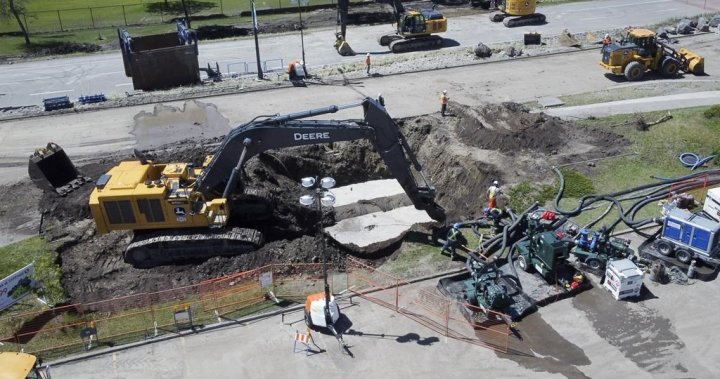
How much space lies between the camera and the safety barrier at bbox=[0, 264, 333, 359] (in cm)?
1833

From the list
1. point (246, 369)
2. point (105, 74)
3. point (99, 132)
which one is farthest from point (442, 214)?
point (105, 74)

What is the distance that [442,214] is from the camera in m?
23.7

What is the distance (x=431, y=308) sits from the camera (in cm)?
1912

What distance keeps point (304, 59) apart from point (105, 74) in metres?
13.6

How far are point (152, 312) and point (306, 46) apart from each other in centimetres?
3101

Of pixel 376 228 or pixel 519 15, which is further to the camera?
pixel 519 15

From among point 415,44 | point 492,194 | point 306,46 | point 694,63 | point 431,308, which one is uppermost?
point 415,44

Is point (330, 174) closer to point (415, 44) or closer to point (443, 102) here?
point (443, 102)

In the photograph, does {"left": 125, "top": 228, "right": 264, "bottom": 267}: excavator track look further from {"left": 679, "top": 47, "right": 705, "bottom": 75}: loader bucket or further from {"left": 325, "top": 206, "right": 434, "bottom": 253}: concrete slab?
{"left": 679, "top": 47, "right": 705, "bottom": 75}: loader bucket

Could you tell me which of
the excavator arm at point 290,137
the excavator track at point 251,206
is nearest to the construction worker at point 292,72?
the excavator track at point 251,206

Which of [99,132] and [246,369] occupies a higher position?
[99,132]

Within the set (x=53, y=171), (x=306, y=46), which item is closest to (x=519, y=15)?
(x=306, y=46)

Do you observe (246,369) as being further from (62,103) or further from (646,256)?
(62,103)

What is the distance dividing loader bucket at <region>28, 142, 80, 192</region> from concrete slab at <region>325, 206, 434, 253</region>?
38.1 feet
